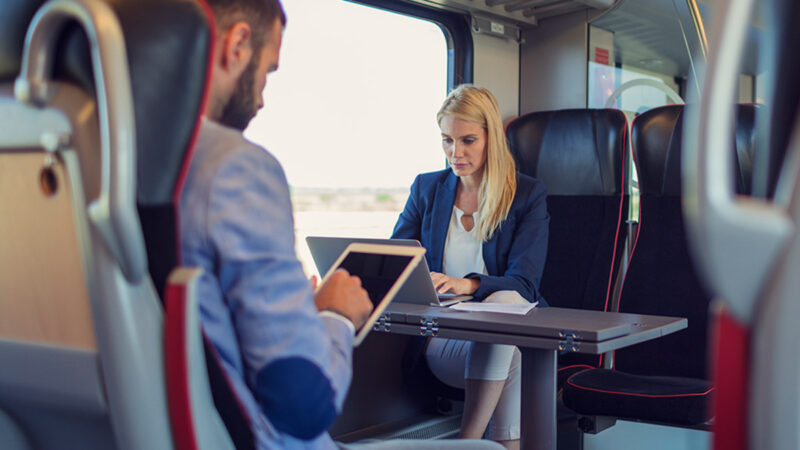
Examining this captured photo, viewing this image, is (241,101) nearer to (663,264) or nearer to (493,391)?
(493,391)

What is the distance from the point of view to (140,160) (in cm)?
76

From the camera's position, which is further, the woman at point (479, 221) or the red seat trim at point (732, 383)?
the woman at point (479, 221)

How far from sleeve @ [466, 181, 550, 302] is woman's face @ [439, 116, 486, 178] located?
227mm

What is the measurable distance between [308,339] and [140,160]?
10.3 inches

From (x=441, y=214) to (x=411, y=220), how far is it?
0.15 meters

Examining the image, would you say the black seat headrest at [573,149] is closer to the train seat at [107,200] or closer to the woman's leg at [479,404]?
the woman's leg at [479,404]

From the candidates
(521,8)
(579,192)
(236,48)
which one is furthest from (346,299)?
(521,8)

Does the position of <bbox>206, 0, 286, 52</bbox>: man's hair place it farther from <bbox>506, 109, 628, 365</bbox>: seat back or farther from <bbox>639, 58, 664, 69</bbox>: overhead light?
<bbox>639, 58, 664, 69</bbox>: overhead light

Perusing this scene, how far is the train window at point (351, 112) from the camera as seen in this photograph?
296cm

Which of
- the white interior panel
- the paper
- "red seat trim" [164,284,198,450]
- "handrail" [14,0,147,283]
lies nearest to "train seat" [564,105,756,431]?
the paper

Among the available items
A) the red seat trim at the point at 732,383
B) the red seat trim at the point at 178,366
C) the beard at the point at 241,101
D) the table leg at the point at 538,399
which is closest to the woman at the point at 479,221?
the table leg at the point at 538,399

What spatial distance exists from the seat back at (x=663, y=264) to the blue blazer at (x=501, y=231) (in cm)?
33

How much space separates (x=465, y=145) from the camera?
2.78 metres

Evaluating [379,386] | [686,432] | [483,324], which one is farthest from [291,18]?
[686,432]
